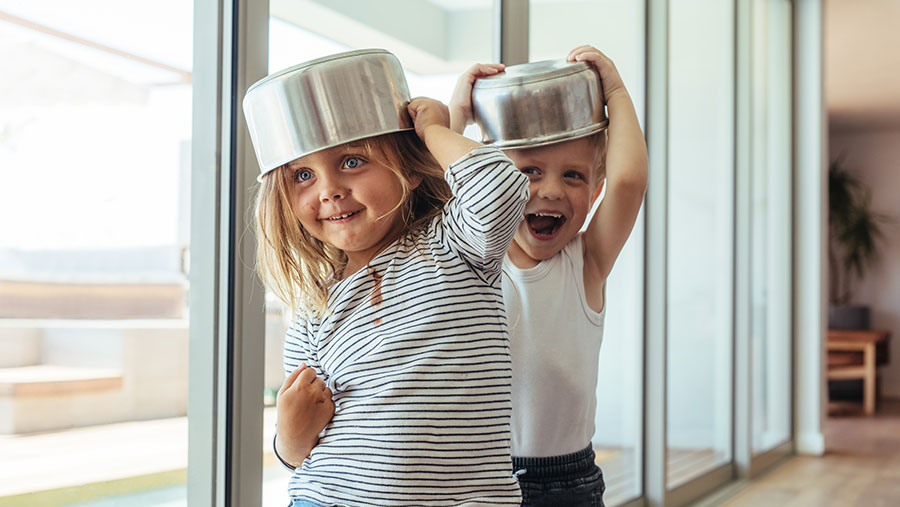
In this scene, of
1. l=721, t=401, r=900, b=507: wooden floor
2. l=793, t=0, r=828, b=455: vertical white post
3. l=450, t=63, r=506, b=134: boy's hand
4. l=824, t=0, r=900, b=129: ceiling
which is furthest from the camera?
l=824, t=0, r=900, b=129: ceiling

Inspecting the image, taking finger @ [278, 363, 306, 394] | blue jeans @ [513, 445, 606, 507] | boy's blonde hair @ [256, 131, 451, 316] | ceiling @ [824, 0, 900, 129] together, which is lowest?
blue jeans @ [513, 445, 606, 507]

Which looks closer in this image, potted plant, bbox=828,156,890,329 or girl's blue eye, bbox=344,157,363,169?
girl's blue eye, bbox=344,157,363,169

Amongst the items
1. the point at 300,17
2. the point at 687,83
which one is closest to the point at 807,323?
the point at 687,83

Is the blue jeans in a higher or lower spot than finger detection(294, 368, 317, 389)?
lower

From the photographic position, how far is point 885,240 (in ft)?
23.1

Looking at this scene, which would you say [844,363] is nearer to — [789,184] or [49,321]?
[789,184]

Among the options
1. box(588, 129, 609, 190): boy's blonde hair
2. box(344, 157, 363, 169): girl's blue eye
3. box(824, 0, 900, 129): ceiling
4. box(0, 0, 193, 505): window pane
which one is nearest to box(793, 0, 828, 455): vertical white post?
Result: box(824, 0, 900, 129): ceiling

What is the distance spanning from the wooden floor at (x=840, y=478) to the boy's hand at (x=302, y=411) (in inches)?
89.9

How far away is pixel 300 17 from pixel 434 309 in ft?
1.94

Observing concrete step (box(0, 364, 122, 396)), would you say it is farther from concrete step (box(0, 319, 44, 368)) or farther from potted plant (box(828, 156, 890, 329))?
potted plant (box(828, 156, 890, 329))

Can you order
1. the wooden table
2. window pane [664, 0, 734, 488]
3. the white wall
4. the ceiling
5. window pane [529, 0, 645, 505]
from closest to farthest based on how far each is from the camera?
1. window pane [529, 0, 645, 505]
2. window pane [664, 0, 734, 488]
3. the ceiling
4. the wooden table
5. the white wall

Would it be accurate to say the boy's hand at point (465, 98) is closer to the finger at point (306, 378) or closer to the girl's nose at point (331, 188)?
the girl's nose at point (331, 188)

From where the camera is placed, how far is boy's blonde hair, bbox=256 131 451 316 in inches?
32.3

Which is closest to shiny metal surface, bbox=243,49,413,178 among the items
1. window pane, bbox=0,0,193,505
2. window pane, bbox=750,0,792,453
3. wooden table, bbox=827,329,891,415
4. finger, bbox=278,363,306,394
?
finger, bbox=278,363,306,394
